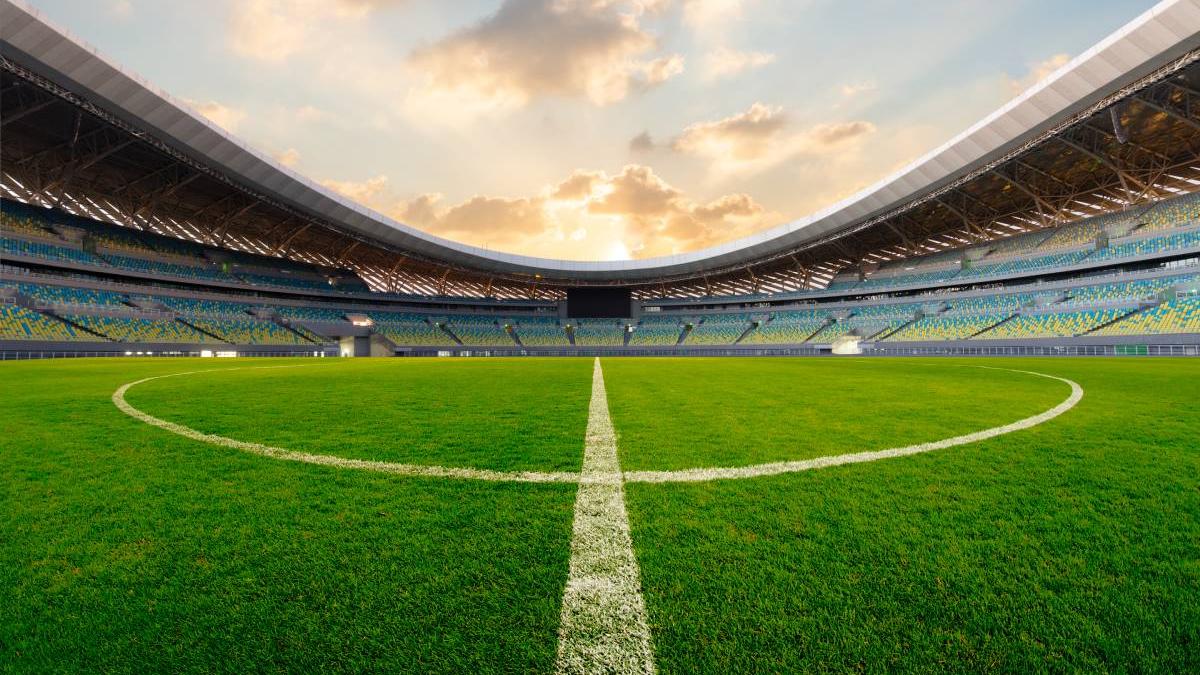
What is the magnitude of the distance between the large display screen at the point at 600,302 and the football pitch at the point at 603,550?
54990 mm

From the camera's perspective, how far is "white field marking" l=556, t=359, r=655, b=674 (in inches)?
51.3

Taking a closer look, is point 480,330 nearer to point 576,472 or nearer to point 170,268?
point 170,268

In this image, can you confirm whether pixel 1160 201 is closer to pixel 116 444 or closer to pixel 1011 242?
pixel 1011 242

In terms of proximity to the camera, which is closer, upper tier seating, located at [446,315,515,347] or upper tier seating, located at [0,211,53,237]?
upper tier seating, located at [0,211,53,237]

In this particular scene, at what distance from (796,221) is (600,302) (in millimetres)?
26606

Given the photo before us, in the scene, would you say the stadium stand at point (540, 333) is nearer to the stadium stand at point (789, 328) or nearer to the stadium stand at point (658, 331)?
the stadium stand at point (658, 331)

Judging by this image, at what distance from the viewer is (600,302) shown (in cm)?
5938

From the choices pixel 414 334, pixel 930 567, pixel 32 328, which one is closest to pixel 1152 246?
pixel 930 567

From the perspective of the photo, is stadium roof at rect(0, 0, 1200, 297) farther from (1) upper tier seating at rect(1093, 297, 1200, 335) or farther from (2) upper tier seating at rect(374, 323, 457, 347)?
(1) upper tier seating at rect(1093, 297, 1200, 335)

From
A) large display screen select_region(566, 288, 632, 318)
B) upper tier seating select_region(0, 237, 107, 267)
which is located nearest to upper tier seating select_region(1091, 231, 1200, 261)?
large display screen select_region(566, 288, 632, 318)

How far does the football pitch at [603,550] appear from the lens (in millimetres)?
1342

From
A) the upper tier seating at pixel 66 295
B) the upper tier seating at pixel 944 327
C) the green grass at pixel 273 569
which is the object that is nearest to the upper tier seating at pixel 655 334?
the upper tier seating at pixel 944 327

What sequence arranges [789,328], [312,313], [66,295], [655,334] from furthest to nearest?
[655,334]
[789,328]
[312,313]
[66,295]

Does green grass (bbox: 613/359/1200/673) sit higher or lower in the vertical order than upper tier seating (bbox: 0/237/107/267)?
lower
